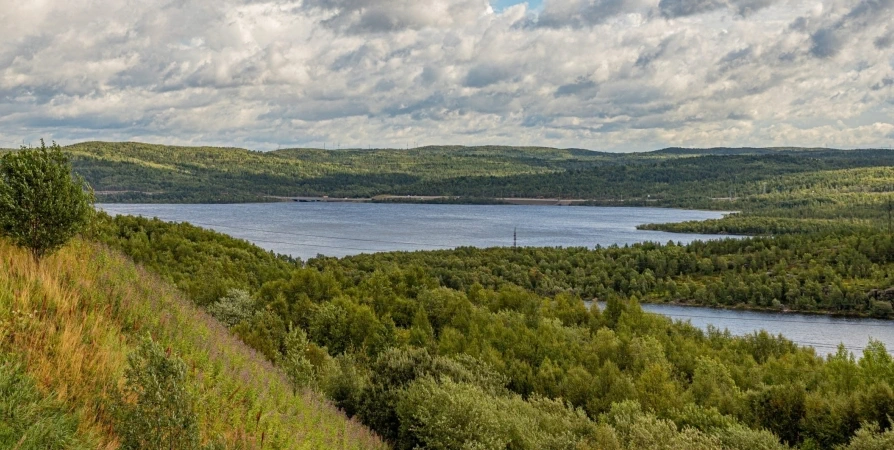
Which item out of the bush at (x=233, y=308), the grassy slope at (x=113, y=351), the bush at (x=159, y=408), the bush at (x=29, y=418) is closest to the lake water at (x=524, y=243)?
the bush at (x=233, y=308)

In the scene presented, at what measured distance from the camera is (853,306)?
11006 centimetres

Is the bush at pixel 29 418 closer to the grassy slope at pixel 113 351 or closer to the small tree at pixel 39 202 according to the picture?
the grassy slope at pixel 113 351

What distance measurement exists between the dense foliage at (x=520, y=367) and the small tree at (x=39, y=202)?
22.6 feet

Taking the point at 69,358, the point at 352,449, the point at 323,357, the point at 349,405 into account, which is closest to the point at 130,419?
the point at 69,358

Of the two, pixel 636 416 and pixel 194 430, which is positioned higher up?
pixel 194 430

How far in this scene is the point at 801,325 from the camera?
101m

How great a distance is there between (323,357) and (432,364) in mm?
4917

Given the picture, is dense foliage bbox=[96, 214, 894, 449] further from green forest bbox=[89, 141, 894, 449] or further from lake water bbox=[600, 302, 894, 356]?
lake water bbox=[600, 302, 894, 356]

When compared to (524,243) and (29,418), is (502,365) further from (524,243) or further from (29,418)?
(524,243)

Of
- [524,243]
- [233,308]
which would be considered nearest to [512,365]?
[233,308]

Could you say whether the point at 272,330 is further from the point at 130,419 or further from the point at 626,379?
the point at 130,419

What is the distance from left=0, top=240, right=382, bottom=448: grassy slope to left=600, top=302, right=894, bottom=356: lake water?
8011 cm

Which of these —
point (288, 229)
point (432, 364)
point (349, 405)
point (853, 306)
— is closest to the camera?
point (349, 405)

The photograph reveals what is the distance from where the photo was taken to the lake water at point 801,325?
88.1 meters
